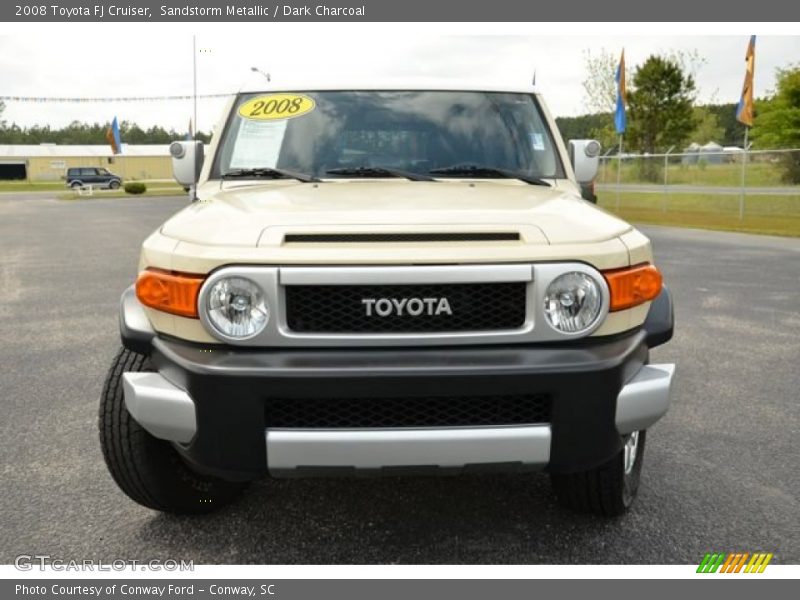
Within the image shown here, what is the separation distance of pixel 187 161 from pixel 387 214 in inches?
71.8

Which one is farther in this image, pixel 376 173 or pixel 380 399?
pixel 376 173

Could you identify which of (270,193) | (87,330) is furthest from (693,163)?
(270,193)

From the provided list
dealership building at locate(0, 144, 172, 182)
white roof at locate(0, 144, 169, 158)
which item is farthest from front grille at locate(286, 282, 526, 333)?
white roof at locate(0, 144, 169, 158)

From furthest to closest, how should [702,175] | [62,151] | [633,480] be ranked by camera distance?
[62,151] → [702,175] → [633,480]

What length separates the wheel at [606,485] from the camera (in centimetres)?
285

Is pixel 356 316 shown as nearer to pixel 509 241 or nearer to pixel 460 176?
pixel 509 241

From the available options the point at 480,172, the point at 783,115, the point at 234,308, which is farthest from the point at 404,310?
the point at 783,115

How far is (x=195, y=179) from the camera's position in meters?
3.98

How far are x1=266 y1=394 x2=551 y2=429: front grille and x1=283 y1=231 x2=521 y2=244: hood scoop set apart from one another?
0.50 meters

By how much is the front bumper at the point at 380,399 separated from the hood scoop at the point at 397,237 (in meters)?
0.35

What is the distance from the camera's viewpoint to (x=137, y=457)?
2.75m

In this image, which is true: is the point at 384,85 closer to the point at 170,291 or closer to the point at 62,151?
the point at 170,291

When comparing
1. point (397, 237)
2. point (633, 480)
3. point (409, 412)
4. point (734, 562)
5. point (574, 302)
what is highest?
point (397, 237)

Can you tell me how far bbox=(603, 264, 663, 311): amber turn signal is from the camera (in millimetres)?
2428
